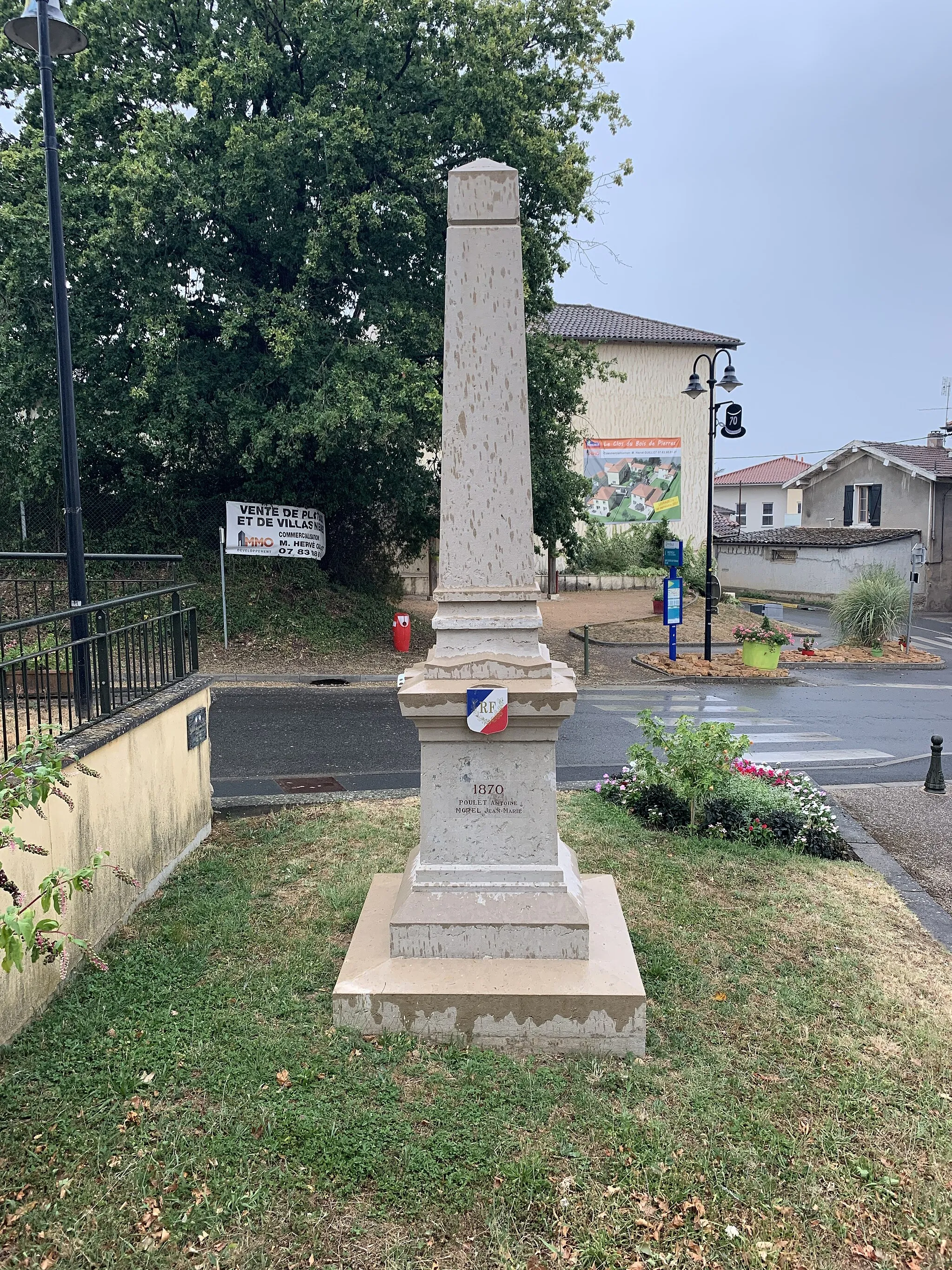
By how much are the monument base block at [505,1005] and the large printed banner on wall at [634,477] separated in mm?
30949

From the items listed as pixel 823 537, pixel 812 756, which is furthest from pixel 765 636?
pixel 823 537

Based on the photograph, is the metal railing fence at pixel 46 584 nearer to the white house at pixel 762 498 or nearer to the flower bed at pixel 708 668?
the flower bed at pixel 708 668

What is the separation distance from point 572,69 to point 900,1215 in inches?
657

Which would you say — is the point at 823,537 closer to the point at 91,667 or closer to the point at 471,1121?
A: the point at 91,667

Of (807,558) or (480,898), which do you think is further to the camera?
(807,558)

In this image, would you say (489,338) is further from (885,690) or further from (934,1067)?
(885,690)

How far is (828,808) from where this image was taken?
23.1 ft

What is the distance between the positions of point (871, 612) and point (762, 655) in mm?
5295

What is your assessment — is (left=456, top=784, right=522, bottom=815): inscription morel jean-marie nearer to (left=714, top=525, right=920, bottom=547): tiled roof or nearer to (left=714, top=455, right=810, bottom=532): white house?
(left=714, top=525, right=920, bottom=547): tiled roof

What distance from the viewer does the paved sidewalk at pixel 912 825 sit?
6418 mm

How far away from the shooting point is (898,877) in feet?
20.6

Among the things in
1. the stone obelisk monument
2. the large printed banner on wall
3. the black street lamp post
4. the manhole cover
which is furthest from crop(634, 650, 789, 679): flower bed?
the large printed banner on wall

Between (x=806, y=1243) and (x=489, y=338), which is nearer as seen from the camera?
(x=806, y=1243)

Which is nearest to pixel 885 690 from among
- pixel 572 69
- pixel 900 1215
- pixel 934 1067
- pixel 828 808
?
pixel 828 808
